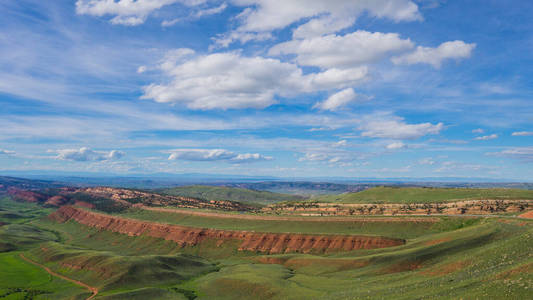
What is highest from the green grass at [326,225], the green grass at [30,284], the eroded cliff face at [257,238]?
the green grass at [326,225]

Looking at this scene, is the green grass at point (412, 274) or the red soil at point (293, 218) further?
the red soil at point (293, 218)

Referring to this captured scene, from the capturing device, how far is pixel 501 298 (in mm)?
30719

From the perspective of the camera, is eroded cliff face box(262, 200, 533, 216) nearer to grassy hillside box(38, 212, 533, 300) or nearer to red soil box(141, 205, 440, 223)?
red soil box(141, 205, 440, 223)

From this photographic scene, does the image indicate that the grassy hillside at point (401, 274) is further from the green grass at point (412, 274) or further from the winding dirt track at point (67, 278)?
the winding dirt track at point (67, 278)

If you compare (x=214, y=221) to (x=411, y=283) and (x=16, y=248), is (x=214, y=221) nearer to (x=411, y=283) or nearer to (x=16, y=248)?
(x=16, y=248)

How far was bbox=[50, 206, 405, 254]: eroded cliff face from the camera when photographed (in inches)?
3932

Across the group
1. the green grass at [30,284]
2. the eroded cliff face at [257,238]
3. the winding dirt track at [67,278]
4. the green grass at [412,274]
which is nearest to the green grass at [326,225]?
the eroded cliff face at [257,238]

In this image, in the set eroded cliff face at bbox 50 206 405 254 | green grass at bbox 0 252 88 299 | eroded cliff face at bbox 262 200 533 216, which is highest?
eroded cliff face at bbox 262 200 533 216

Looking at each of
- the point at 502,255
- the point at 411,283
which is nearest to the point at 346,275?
the point at 411,283

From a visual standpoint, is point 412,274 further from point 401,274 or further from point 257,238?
point 257,238

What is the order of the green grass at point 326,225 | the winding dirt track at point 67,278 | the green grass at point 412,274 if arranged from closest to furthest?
1. the green grass at point 412,274
2. the winding dirt track at point 67,278
3. the green grass at point 326,225

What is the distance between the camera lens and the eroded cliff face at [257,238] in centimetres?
9988

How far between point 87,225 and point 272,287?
5550 inches

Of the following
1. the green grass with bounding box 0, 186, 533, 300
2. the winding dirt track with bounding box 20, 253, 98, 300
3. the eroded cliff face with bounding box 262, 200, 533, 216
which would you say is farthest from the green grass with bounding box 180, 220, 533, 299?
the eroded cliff face with bounding box 262, 200, 533, 216
